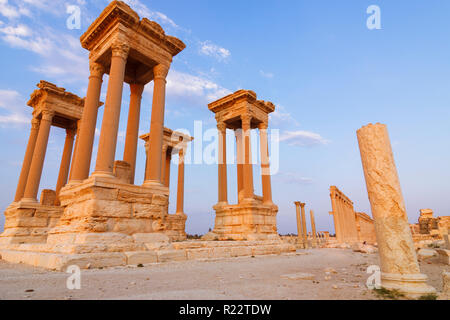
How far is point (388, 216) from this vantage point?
4945 mm

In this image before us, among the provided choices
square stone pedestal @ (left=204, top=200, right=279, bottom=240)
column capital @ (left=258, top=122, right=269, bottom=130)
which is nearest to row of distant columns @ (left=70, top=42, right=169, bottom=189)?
square stone pedestal @ (left=204, top=200, right=279, bottom=240)

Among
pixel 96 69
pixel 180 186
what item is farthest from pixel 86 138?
pixel 180 186

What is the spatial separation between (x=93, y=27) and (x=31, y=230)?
11843 millimetres

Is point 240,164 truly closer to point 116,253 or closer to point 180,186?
point 180,186

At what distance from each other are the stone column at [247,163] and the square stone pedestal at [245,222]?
2.93ft

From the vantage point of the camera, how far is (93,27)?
1130 centimetres

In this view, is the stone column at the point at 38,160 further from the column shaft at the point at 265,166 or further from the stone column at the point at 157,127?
the column shaft at the point at 265,166

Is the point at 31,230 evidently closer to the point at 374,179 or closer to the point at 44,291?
the point at 44,291

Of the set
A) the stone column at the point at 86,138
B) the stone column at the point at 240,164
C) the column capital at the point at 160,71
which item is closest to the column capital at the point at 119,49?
the column capital at the point at 160,71

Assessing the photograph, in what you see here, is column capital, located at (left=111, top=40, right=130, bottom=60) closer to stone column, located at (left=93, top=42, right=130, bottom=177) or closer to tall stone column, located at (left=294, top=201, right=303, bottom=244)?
stone column, located at (left=93, top=42, right=130, bottom=177)

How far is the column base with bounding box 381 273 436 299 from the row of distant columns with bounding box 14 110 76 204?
718 inches

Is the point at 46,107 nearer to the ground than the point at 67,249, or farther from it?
farther from it

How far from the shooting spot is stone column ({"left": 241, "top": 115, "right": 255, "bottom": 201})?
16.6m
